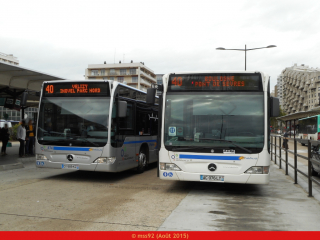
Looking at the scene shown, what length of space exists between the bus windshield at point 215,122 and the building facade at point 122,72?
10111 centimetres

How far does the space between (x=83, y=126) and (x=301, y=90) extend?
145 metres

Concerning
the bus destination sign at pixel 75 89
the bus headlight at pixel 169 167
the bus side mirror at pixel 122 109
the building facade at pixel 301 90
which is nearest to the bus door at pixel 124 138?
the bus side mirror at pixel 122 109

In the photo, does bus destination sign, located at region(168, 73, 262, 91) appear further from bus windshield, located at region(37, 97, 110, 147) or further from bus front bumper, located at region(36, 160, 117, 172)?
bus front bumper, located at region(36, 160, 117, 172)

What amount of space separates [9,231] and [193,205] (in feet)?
11.2

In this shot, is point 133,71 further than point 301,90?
No

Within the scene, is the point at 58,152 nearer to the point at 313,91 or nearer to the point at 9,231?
the point at 9,231

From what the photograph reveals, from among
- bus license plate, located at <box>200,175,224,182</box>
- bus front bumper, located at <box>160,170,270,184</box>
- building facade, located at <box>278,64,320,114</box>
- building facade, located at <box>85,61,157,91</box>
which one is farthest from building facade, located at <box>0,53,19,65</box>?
bus license plate, located at <box>200,175,224,182</box>

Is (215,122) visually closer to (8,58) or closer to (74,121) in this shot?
(74,121)

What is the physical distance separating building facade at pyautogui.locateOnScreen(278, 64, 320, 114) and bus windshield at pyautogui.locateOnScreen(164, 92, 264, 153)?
11592 centimetres

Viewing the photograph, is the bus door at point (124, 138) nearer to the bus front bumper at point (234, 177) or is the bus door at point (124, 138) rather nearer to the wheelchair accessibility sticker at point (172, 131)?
the wheelchair accessibility sticker at point (172, 131)

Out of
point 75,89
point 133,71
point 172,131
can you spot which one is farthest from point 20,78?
point 133,71

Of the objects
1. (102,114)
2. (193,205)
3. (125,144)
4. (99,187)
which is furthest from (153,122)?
(193,205)

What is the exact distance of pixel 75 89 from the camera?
1012cm

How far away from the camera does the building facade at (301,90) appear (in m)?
127
